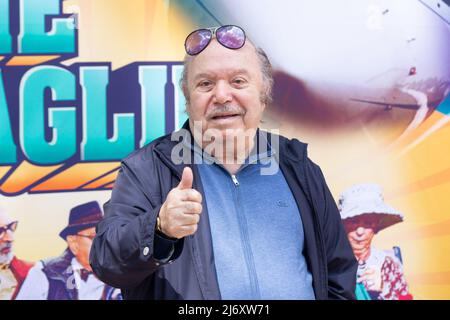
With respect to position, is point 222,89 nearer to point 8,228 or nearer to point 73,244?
point 73,244

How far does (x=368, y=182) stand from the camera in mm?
2574

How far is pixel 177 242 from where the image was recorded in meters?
1.46

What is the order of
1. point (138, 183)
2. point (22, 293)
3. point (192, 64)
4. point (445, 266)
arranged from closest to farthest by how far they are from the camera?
point (138, 183) → point (192, 64) → point (22, 293) → point (445, 266)

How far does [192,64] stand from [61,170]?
36.9 inches

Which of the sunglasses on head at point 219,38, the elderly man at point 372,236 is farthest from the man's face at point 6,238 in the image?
the elderly man at point 372,236

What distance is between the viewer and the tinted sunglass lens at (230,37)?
6.08 feet

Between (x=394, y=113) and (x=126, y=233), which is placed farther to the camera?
(x=394, y=113)

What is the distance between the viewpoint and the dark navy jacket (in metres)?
1.46

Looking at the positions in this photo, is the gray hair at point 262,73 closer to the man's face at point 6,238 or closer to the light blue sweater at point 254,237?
the light blue sweater at point 254,237

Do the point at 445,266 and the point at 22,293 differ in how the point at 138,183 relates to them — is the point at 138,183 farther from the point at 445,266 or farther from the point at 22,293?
the point at 445,266

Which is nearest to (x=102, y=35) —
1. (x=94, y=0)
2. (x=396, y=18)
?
(x=94, y=0)

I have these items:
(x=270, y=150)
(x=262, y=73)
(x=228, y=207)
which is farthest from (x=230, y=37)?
(x=228, y=207)

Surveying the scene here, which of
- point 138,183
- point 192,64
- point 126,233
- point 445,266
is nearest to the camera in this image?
point 126,233

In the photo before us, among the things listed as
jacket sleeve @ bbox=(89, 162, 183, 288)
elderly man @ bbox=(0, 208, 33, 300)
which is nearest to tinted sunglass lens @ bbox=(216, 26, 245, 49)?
jacket sleeve @ bbox=(89, 162, 183, 288)
